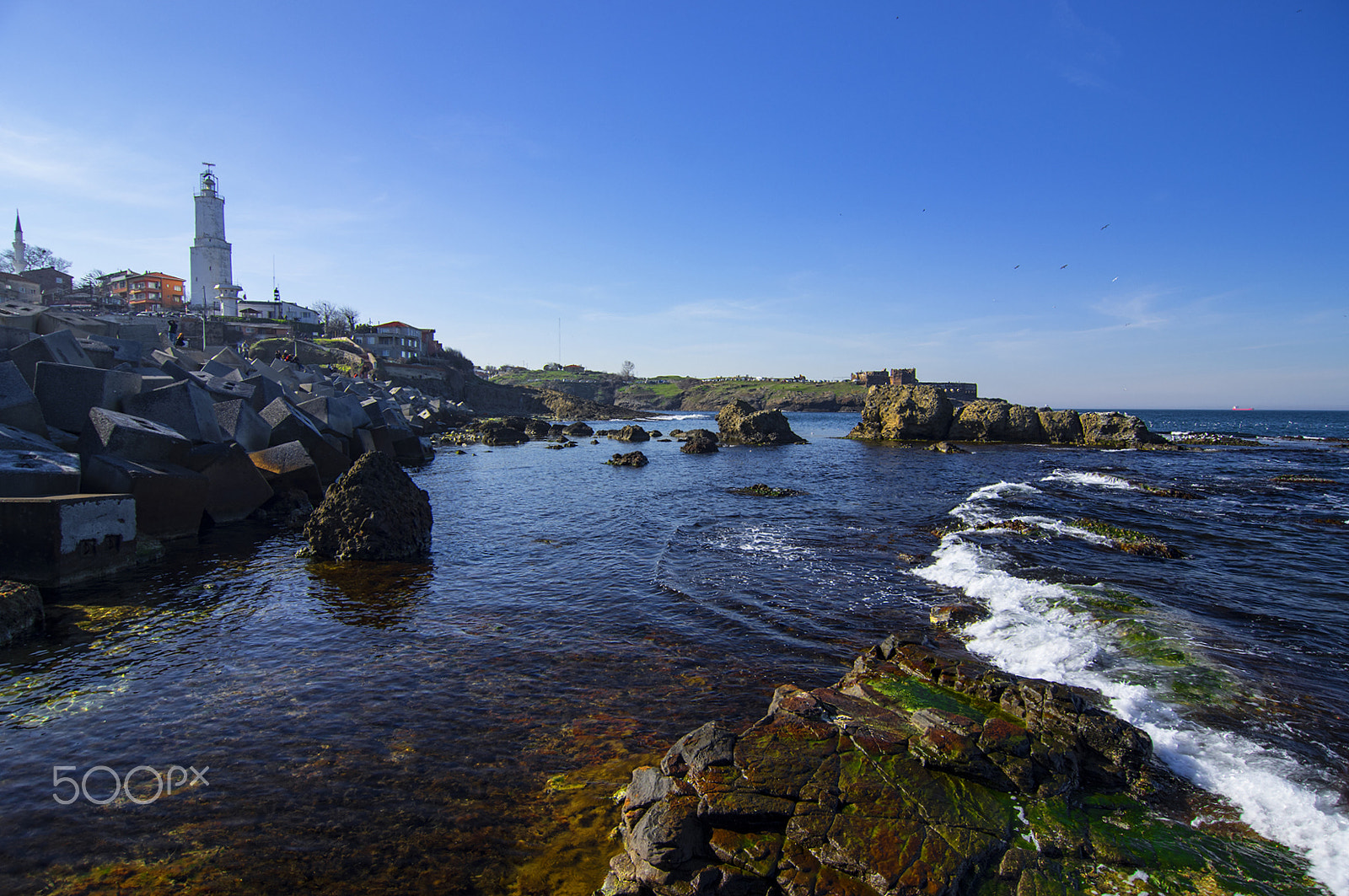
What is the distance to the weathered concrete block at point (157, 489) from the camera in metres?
11.8

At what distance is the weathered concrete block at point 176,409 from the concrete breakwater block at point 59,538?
470 centimetres

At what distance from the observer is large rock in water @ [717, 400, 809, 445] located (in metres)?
54.0

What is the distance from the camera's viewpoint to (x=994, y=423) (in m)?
56.8

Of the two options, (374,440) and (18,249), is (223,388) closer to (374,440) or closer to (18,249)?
(374,440)

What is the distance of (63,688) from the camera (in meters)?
7.24

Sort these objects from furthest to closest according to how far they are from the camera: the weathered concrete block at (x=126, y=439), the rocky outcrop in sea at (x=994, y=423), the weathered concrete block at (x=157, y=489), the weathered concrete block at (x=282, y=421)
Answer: the rocky outcrop in sea at (x=994, y=423)
the weathered concrete block at (x=282, y=421)
the weathered concrete block at (x=126, y=439)
the weathered concrete block at (x=157, y=489)

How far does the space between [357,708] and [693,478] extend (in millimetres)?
23704

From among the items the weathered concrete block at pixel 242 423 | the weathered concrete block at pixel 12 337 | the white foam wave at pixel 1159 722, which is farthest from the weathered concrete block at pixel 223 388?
the white foam wave at pixel 1159 722

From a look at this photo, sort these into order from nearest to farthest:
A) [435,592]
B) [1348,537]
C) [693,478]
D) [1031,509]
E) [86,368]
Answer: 1. [435,592]
2. [86,368]
3. [1348,537]
4. [1031,509]
5. [693,478]

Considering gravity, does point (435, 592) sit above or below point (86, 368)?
below

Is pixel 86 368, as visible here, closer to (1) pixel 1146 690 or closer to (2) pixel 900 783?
(2) pixel 900 783

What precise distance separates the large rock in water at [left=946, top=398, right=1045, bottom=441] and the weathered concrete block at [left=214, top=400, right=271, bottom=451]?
55839 mm

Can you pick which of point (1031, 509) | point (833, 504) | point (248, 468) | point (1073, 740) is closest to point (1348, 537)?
point (1031, 509)

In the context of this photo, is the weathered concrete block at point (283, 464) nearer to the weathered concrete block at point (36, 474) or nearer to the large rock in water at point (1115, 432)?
the weathered concrete block at point (36, 474)
